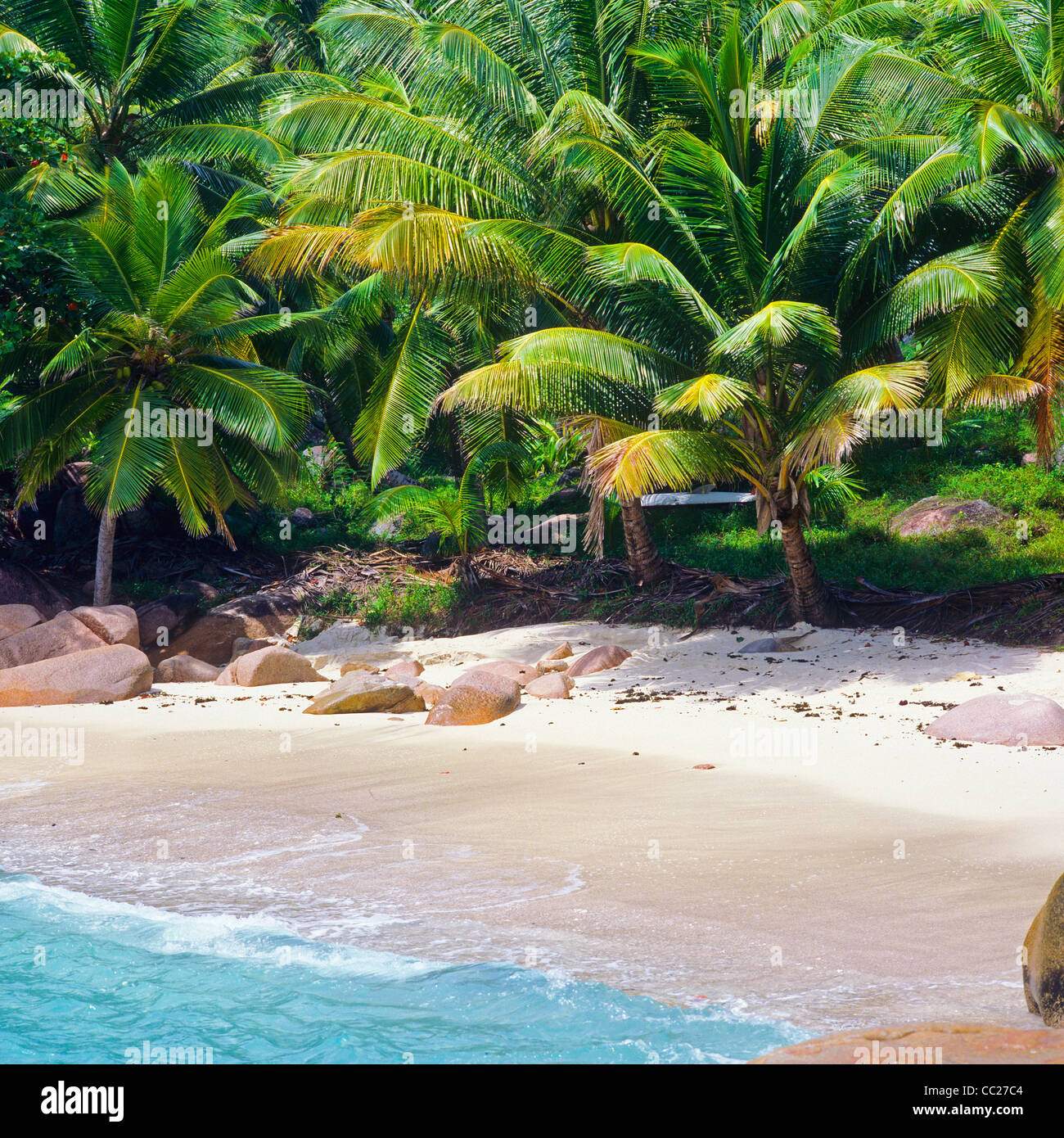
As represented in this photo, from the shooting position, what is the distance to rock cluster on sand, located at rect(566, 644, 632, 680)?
493 inches

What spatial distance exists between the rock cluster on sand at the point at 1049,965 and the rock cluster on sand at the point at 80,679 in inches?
453

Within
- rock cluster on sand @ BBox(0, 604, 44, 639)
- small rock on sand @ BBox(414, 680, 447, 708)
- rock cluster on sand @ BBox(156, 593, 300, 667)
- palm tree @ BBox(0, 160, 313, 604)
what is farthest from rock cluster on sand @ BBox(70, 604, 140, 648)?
small rock on sand @ BBox(414, 680, 447, 708)

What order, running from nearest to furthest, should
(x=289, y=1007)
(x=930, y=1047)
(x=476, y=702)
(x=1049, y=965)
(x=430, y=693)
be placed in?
(x=930, y=1047) → (x=1049, y=965) → (x=289, y=1007) → (x=476, y=702) → (x=430, y=693)

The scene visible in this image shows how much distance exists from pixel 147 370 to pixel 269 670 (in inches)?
197

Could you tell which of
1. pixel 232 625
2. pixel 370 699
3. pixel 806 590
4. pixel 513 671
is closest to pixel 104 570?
pixel 232 625

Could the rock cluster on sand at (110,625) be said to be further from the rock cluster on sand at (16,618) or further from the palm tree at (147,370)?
the palm tree at (147,370)

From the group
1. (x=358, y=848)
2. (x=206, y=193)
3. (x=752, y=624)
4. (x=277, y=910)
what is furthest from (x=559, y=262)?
(x=206, y=193)

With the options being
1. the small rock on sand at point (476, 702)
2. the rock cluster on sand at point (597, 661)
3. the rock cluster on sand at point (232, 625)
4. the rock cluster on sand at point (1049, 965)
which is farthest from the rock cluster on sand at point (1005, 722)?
the rock cluster on sand at point (232, 625)

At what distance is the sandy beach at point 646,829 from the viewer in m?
4.72

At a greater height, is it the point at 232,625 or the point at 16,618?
the point at 16,618

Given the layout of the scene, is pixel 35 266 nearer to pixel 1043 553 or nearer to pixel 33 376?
pixel 33 376

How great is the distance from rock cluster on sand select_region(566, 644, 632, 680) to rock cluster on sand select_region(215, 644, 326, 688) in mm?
3637

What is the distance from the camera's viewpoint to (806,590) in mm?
12703

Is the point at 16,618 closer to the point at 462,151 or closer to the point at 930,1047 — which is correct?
the point at 462,151
